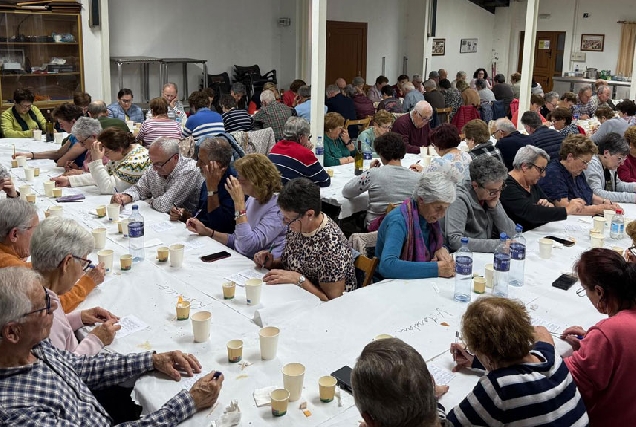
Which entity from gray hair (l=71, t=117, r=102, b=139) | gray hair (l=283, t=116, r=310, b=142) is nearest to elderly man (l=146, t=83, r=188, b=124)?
gray hair (l=283, t=116, r=310, b=142)

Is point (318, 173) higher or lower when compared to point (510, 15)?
lower

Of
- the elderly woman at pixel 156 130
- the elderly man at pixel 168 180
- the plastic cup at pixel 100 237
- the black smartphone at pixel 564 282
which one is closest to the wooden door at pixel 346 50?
the elderly woman at pixel 156 130

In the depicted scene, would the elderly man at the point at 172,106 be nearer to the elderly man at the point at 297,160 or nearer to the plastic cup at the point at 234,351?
the elderly man at the point at 297,160

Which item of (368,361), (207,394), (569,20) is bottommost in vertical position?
(207,394)

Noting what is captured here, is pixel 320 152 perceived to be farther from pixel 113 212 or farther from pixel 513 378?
pixel 513 378

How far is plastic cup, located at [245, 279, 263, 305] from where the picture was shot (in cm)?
295

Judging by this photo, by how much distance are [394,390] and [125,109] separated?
314 inches

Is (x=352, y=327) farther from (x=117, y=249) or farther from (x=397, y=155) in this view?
(x=397, y=155)

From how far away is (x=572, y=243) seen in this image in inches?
155

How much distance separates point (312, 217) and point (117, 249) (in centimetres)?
135

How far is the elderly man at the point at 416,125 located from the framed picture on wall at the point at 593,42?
9.93m

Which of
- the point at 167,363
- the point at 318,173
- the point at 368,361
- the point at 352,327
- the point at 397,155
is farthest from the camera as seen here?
the point at 318,173

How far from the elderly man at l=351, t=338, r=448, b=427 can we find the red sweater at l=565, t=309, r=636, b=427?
0.79 metres

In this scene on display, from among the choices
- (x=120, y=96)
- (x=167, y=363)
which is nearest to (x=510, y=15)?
(x=120, y=96)
